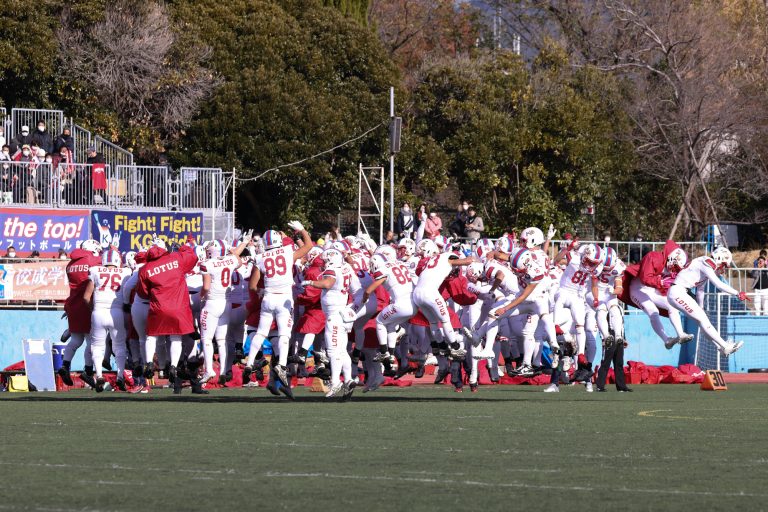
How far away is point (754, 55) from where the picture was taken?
43906 millimetres

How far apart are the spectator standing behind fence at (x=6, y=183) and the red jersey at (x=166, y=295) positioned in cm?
973

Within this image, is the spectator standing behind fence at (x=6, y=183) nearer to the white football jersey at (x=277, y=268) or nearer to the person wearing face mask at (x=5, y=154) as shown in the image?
the person wearing face mask at (x=5, y=154)

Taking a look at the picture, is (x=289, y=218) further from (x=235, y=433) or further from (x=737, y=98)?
(x=235, y=433)

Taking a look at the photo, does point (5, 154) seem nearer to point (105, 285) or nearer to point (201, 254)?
point (105, 285)

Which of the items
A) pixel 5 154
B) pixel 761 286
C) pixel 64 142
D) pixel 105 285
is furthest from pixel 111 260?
pixel 761 286

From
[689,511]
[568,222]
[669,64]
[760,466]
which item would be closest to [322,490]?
[689,511]

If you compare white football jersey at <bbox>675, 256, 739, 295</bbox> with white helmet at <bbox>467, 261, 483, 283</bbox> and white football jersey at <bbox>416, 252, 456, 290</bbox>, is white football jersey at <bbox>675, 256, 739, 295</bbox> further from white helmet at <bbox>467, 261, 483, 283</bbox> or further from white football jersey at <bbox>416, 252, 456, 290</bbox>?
white football jersey at <bbox>416, 252, 456, 290</bbox>

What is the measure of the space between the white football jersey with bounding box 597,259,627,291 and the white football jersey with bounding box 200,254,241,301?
197 inches

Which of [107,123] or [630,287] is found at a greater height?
[107,123]

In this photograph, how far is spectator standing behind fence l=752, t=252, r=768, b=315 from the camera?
2666cm

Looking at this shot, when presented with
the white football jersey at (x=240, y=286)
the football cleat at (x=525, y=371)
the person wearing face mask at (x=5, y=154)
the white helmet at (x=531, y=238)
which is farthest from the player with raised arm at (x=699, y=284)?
the person wearing face mask at (x=5, y=154)

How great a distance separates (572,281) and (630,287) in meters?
1.08

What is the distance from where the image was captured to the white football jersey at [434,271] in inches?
663

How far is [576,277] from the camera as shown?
64.4 feet
